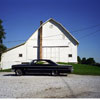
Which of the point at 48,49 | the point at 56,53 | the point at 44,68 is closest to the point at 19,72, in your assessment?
the point at 44,68

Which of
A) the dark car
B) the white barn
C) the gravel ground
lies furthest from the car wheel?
the white barn

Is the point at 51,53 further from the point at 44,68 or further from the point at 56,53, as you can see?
the point at 44,68

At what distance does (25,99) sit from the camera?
4.78 meters

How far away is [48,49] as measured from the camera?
996 inches

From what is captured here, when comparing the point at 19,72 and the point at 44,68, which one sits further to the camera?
the point at 19,72

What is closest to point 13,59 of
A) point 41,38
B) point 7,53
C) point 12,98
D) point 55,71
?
point 7,53

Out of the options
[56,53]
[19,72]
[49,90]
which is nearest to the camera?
[49,90]

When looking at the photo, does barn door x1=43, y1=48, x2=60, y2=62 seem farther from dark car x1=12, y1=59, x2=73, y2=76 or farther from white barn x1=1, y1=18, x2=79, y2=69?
dark car x1=12, y1=59, x2=73, y2=76

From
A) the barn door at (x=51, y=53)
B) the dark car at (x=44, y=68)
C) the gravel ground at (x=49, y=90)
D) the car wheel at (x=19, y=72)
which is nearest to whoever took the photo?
the gravel ground at (x=49, y=90)

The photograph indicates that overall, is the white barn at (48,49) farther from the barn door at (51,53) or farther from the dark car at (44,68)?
the dark car at (44,68)

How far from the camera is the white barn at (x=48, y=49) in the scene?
25.1 m

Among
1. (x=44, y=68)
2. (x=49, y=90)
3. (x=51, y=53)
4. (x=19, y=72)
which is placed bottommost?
(x=49, y=90)

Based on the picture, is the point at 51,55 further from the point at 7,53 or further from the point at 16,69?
the point at 16,69

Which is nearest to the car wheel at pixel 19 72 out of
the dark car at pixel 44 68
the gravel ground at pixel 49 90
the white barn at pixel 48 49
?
the dark car at pixel 44 68
